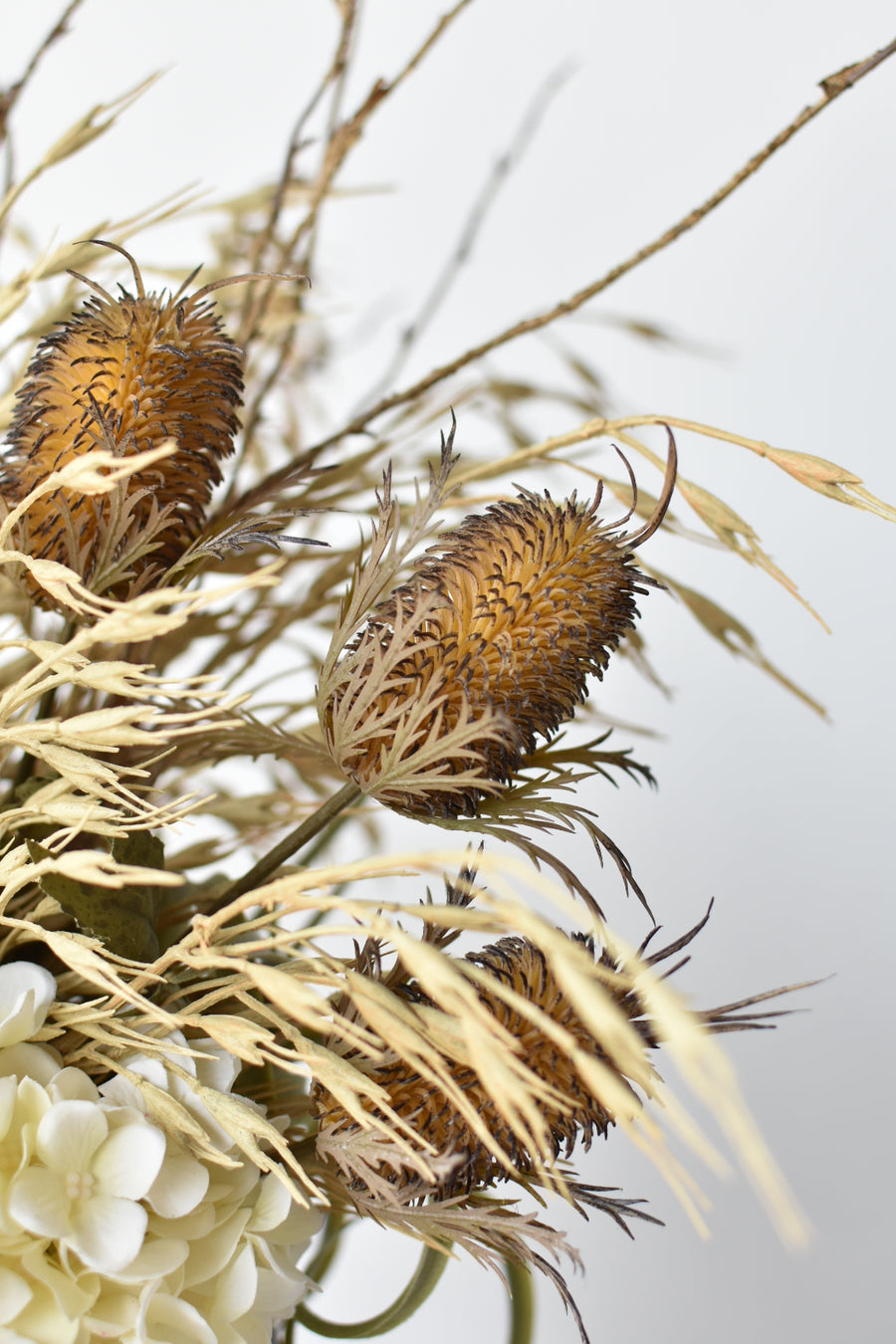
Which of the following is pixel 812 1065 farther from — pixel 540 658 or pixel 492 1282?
pixel 540 658

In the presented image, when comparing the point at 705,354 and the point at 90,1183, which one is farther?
the point at 705,354

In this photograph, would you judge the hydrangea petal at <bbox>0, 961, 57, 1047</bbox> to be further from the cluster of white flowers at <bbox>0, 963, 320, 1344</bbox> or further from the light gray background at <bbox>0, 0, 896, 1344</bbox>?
the light gray background at <bbox>0, 0, 896, 1344</bbox>

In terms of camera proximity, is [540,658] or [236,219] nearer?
[540,658]

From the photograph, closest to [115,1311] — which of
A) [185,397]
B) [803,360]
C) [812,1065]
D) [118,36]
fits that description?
[185,397]

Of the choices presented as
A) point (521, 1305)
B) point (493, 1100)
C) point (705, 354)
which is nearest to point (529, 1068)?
point (493, 1100)

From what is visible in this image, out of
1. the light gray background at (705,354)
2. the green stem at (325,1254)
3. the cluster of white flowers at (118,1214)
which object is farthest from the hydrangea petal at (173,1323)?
the light gray background at (705,354)

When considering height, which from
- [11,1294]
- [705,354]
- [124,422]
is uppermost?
[705,354]

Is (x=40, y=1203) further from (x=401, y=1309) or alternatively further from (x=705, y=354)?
(x=705, y=354)

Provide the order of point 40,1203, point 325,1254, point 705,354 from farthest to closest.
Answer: point 705,354 < point 325,1254 < point 40,1203
